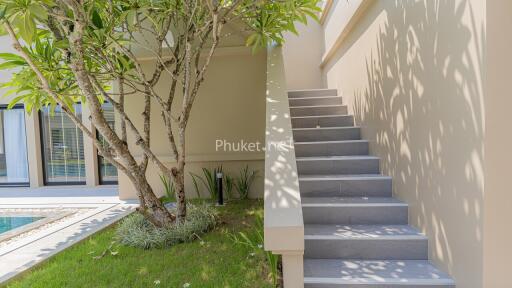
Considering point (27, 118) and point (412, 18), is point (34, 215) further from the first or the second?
point (412, 18)

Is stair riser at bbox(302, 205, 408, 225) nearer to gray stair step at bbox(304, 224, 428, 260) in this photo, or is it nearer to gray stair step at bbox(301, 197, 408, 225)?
gray stair step at bbox(301, 197, 408, 225)

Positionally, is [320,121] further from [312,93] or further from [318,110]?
[312,93]

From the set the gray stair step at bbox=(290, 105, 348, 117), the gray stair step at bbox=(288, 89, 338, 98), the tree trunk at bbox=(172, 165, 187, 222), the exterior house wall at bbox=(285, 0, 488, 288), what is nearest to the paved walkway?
the tree trunk at bbox=(172, 165, 187, 222)

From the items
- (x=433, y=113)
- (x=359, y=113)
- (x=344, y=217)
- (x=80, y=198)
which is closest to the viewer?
(x=433, y=113)

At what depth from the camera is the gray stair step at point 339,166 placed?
3818mm

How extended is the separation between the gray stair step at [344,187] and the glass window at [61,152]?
24.7ft

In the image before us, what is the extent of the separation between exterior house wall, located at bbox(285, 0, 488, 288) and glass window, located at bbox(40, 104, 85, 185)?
8.08 metres

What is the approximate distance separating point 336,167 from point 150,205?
2440 millimetres

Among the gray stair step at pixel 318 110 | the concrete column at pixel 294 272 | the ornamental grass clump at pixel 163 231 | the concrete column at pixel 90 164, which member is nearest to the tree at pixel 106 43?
the ornamental grass clump at pixel 163 231

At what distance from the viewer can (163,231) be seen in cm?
379

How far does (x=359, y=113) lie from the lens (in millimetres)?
4523

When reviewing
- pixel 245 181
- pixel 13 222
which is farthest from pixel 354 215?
pixel 13 222

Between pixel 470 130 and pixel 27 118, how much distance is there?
10.0 meters

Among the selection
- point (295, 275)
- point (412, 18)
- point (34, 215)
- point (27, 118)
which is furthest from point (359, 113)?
point (27, 118)
